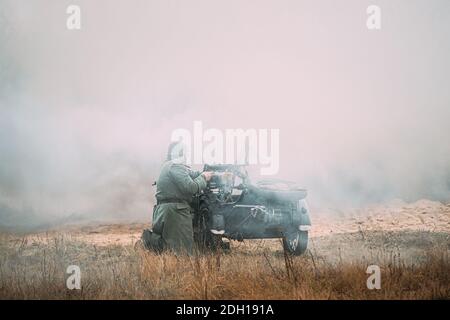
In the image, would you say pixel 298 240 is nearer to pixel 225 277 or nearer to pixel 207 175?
pixel 207 175

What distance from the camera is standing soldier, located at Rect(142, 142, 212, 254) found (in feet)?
19.6

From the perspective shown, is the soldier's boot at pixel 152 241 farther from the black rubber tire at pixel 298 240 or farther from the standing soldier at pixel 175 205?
the black rubber tire at pixel 298 240

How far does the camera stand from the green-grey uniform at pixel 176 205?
5.96 metres

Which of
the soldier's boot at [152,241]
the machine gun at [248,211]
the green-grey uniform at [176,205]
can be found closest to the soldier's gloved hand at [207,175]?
the machine gun at [248,211]

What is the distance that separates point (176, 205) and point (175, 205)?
1cm

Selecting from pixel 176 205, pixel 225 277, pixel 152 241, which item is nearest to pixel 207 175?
pixel 176 205

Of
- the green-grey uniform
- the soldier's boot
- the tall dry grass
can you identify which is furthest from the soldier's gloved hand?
the tall dry grass

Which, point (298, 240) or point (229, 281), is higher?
point (229, 281)

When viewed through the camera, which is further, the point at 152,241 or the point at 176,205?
the point at 152,241

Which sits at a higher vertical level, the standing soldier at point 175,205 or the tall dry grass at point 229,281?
the standing soldier at point 175,205

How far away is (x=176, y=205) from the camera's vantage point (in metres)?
6.03

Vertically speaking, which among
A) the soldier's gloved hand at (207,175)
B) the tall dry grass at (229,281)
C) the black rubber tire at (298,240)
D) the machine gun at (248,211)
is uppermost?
the soldier's gloved hand at (207,175)
